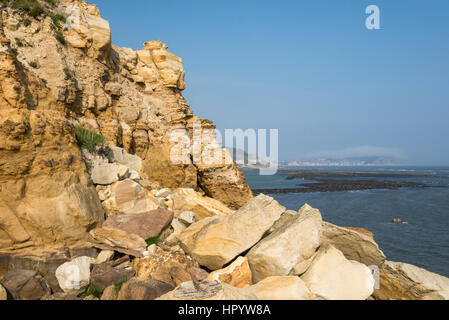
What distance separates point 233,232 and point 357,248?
10.4 ft

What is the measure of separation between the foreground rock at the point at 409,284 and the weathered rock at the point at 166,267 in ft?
14.4

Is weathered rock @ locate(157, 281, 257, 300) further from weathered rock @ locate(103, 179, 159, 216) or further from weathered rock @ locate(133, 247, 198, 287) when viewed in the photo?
weathered rock @ locate(103, 179, 159, 216)

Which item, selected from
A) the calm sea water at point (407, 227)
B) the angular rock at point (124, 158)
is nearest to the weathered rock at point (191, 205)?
the angular rock at point (124, 158)

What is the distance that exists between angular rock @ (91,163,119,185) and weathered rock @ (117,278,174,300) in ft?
12.3

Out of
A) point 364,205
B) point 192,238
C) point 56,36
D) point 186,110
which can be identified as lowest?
point 364,205

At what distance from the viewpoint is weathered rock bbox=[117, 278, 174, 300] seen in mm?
4867

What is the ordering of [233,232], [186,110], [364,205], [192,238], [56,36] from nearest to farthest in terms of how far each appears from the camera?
[233,232] → [192,238] → [56,36] → [186,110] → [364,205]

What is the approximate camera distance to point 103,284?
5.38 metres

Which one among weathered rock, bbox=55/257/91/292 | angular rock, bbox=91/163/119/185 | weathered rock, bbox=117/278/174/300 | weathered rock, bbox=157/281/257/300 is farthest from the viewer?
angular rock, bbox=91/163/119/185

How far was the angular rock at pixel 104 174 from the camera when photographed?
7949 millimetres

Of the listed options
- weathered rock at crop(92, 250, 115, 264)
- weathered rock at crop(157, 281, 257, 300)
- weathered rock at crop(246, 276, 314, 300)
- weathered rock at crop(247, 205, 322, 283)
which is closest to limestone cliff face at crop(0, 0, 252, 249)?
weathered rock at crop(92, 250, 115, 264)

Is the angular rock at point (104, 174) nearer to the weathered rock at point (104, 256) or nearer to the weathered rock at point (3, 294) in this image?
the weathered rock at point (104, 256)

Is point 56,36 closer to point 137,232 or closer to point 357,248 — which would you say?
point 137,232

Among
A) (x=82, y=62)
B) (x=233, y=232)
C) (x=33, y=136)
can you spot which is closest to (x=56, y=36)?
(x=82, y=62)
